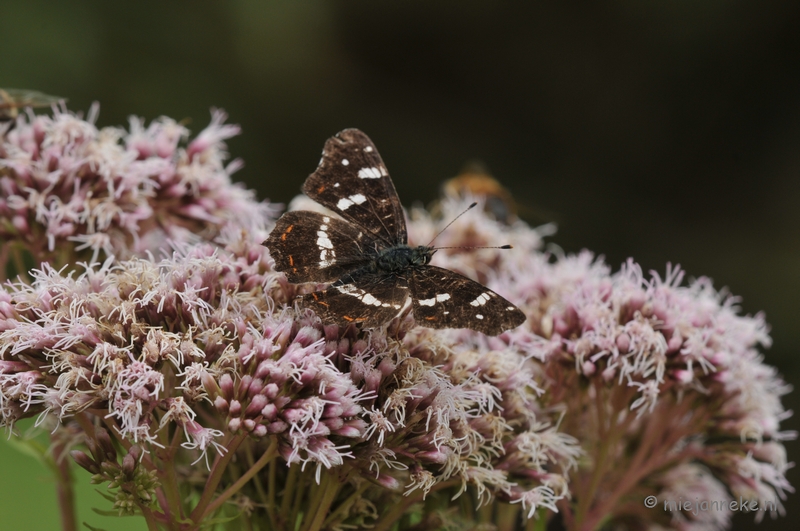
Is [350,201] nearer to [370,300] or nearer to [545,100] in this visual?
[370,300]

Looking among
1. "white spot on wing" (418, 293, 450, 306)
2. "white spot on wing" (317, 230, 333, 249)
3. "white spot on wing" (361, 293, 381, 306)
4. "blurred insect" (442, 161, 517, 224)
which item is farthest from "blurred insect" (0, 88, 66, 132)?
"blurred insect" (442, 161, 517, 224)

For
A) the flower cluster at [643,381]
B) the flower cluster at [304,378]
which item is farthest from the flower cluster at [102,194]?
the flower cluster at [643,381]

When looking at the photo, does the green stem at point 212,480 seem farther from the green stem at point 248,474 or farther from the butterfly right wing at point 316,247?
the butterfly right wing at point 316,247

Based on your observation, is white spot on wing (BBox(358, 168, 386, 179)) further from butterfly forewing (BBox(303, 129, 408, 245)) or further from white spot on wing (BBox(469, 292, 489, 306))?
white spot on wing (BBox(469, 292, 489, 306))

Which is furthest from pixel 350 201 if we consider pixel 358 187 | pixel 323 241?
pixel 323 241

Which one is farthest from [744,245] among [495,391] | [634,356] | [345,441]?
[345,441]

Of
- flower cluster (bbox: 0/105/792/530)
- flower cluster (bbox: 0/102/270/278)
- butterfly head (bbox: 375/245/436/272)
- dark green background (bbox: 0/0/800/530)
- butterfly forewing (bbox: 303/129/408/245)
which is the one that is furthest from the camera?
dark green background (bbox: 0/0/800/530)
